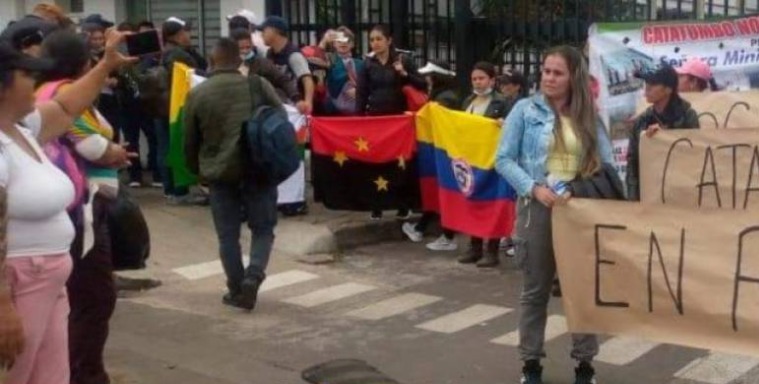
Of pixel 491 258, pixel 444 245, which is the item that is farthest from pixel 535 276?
pixel 444 245

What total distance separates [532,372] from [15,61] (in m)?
3.09

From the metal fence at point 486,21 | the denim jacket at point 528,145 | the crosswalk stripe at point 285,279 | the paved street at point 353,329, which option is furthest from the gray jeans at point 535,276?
the metal fence at point 486,21

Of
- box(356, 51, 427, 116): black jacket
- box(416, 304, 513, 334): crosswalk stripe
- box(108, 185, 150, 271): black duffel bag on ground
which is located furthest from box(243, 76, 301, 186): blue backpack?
box(356, 51, 427, 116): black jacket

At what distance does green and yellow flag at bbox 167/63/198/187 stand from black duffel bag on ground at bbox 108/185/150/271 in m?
4.75

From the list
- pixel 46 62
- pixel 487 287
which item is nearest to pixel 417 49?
pixel 487 287

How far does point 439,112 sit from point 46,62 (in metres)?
5.83

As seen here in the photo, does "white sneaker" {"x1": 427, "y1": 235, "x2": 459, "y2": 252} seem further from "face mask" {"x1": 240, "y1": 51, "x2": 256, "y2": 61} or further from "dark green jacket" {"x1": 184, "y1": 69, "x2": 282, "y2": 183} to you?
"dark green jacket" {"x1": 184, "y1": 69, "x2": 282, "y2": 183}

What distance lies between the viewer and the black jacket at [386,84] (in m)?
10.5

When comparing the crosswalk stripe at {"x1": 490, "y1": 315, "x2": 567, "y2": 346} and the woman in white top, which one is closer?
the woman in white top

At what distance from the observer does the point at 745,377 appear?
20.9 ft

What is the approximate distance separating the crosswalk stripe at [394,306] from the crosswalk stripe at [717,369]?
2.10 metres

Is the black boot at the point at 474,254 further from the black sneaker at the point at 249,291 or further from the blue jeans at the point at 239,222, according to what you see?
the black sneaker at the point at 249,291

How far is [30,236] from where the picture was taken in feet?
13.8

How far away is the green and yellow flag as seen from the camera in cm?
1065
